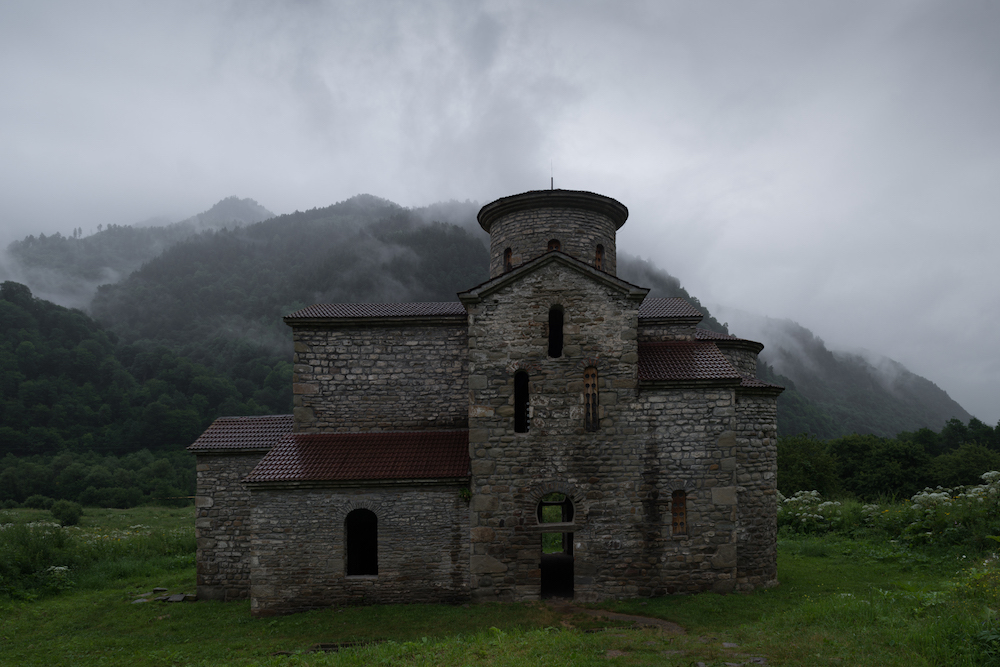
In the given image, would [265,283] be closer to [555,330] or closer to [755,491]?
[555,330]

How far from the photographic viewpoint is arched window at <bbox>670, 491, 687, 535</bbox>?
1334 cm

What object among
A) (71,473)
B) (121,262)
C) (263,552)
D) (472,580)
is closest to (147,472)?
(71,473)

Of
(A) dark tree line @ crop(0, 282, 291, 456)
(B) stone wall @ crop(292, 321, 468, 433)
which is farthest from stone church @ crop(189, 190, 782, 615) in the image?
(A) dark tree line @ crop(0, 282, 291, 456)

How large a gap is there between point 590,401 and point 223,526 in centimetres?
1026

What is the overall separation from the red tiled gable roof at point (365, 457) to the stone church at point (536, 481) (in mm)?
49

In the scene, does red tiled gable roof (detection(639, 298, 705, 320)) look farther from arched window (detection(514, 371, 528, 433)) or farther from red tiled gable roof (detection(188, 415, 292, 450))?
red tiled gable roof (detection(188, 415, 292, 450))

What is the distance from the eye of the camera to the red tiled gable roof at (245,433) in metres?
15.4

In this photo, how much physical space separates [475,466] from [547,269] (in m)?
5.12

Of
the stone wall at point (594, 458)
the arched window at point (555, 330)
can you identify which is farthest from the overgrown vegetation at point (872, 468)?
the arched window at point (555, 330)

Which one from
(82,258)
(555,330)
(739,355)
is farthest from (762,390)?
(82,258)

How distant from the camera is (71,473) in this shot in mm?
45031

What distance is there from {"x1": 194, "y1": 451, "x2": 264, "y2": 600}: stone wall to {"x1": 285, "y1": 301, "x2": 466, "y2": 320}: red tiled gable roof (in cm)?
404

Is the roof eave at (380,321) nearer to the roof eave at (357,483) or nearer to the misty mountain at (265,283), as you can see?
the roof eave at (357,483)

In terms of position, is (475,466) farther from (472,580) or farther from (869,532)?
(869,532)
